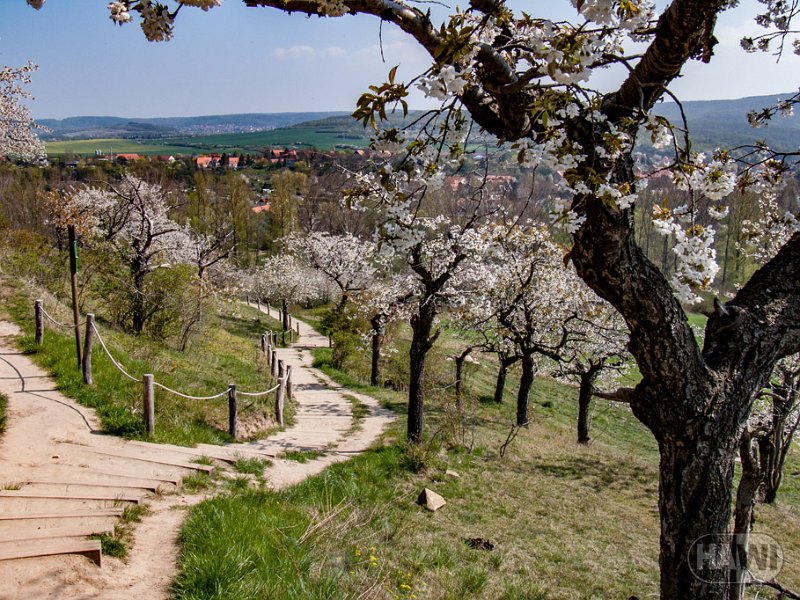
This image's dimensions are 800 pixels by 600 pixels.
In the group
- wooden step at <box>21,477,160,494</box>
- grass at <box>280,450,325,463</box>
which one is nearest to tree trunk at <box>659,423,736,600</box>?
wooden step at <box>21,477,160,494</box>

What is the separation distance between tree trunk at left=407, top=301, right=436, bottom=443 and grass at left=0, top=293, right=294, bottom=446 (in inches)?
111

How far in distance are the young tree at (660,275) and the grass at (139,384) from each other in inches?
251

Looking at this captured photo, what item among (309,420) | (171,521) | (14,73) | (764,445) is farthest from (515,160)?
(14,73)

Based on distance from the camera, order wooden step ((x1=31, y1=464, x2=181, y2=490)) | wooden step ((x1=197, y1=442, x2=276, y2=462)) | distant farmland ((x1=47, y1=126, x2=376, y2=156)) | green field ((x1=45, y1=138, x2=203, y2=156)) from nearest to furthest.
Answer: wooden step ((x1=31, y1=464, x2=181, y2=490)) < wooden step ((x1=197, y1=442, x2=276, y2=462)) < green field ((x1=45, y1=138, x2=203, y2=156)) < distant farmland ((x1=47, y1=126, x2=376, y2=156))

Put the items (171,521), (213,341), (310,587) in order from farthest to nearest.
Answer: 1. (213,341)
2. (171,521)
3. (310,587)

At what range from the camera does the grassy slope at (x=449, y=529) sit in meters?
4.07

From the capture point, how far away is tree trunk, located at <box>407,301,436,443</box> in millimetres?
10688

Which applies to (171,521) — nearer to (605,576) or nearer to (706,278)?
(706,278)

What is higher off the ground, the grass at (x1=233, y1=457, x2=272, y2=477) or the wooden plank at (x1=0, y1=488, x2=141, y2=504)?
the wooden plank at (x1=0, y1=488, x2=141, y2=504)

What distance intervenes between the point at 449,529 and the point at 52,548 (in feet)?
15.8

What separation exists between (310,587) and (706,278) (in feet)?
10.8

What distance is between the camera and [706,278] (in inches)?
114

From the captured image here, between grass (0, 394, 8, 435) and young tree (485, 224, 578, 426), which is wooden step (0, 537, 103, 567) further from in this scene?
young tree (485, 224, 578, 426)

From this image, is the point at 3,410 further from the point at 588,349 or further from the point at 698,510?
the point at 588,349
